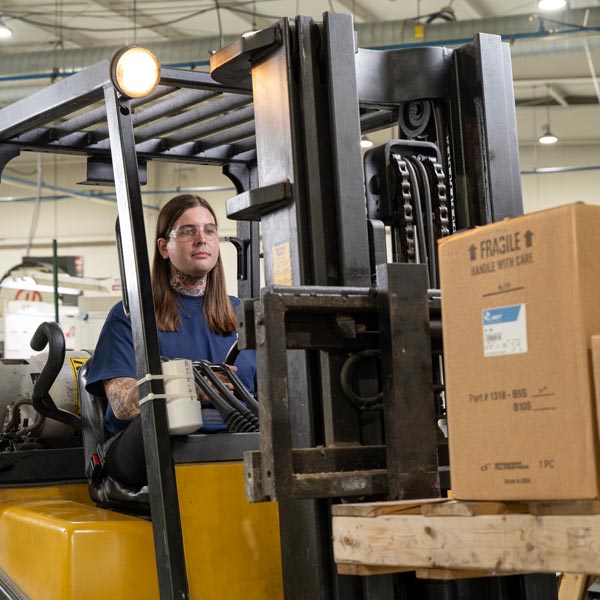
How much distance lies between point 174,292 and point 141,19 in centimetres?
970

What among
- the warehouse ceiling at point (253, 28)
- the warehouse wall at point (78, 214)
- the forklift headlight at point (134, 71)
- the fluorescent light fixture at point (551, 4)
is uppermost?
the warehouse ceiling at point (253, 28)

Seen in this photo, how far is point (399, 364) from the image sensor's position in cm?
256

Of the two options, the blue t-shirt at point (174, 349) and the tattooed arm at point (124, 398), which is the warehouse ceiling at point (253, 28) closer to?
the blue t-shirt at point (174, 349)

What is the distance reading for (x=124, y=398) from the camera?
355 cm


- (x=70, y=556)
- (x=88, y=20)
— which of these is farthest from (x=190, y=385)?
(x=88, y=20)

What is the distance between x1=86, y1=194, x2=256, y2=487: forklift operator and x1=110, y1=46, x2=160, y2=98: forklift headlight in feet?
2.66

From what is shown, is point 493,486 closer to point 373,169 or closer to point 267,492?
point 267,492

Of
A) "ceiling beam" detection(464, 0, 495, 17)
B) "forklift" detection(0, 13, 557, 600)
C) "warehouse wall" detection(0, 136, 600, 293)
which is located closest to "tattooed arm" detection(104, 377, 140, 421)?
"forklift" detection(0, 13, 557, 600)

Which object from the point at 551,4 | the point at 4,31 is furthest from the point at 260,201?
the point at 4,31

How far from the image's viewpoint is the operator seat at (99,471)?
3453 millimetres

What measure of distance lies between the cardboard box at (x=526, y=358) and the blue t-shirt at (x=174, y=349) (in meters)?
1.53

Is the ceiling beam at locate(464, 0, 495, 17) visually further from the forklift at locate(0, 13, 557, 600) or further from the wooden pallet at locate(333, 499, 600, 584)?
the wooden pallet at locate(333, 499, 600, 584)

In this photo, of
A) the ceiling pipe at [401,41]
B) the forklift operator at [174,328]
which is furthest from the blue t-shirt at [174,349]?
the ceiling pipe at [401,41]

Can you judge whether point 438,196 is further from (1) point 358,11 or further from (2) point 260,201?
(1) point 358,11
